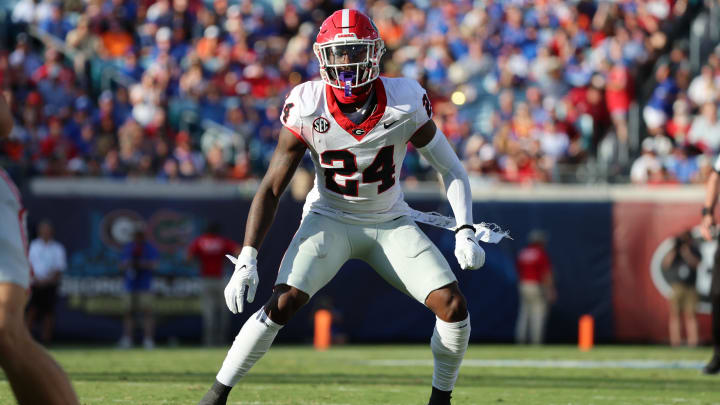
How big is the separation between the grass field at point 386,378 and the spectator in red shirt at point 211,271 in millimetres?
1430

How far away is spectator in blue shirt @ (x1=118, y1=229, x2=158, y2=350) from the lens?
45.9ft

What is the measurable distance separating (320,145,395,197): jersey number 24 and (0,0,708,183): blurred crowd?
9279 mm

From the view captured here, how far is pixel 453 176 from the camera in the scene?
18.1ft

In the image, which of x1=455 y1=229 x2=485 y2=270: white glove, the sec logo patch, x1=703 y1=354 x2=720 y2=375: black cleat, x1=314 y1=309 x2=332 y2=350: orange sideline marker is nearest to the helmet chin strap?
the sec logo patch

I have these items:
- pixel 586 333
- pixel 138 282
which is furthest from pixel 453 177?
pixel 138 282

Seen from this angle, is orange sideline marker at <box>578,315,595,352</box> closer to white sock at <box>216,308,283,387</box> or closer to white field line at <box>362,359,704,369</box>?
white field line at <box>362,359,704,369</box>

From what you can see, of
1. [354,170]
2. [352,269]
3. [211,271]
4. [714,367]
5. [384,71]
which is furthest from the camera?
[384,71]

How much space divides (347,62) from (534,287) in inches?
389

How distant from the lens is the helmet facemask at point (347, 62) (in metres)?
5.27

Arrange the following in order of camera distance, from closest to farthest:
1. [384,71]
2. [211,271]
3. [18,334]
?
[18,334] < [211,271] < [384,71]

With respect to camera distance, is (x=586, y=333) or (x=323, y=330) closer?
(x=323, y=330)

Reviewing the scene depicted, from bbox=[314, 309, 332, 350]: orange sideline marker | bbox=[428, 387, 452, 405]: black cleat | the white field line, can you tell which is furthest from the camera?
bbox=[314, 309, 332, 350]: orange sideline marker

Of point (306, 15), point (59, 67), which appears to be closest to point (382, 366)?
point (59, 67)

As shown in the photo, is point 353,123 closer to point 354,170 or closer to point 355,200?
point 354,170
